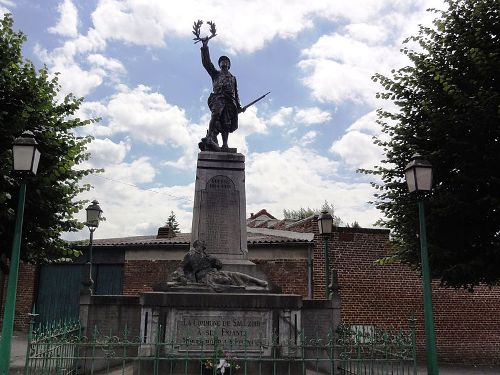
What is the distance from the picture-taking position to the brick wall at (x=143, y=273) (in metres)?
17.4

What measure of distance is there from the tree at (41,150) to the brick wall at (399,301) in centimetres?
848

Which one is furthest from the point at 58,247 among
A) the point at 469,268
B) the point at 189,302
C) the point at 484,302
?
the point at 484,302

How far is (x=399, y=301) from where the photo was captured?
15.6m

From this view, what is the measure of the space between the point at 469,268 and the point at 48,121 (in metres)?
8.81

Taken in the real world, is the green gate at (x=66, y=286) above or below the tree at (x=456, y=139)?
below

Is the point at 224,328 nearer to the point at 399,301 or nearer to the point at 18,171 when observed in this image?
the point at 18,171

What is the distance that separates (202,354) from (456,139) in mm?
6032

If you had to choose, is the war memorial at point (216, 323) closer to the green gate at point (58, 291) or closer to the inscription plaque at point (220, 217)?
the inscription plaque at point (220, 217)

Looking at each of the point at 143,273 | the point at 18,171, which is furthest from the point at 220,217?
the point at 143,273

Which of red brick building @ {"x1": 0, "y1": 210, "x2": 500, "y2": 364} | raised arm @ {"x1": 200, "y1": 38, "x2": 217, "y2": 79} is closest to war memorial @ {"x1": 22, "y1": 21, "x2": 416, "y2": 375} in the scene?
raised arm @ {"x1": 200, "y1": 38, "x2": 217, "y2": 79}

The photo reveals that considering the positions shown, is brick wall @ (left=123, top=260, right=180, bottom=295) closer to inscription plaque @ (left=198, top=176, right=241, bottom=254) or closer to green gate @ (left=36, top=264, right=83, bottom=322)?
green gate @ (left=36, top=264, right=83, bottom=322)

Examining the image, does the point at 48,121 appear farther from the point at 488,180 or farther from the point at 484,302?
the point at 484,302

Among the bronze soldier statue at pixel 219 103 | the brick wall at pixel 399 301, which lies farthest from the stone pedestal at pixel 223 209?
the brick wall at pixel 399 301

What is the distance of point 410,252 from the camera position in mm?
10312
